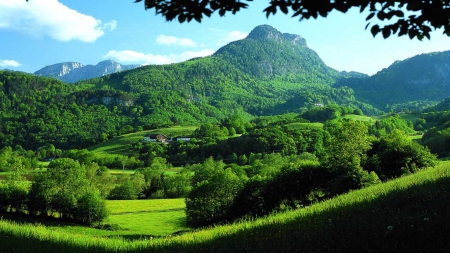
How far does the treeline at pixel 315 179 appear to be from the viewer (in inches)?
1505

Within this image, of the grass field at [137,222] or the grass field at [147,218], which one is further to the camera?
the grass field at [147,218]

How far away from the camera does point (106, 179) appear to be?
91.4 metres

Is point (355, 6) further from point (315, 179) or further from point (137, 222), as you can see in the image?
point (137, 222)

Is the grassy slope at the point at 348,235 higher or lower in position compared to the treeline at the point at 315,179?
higher

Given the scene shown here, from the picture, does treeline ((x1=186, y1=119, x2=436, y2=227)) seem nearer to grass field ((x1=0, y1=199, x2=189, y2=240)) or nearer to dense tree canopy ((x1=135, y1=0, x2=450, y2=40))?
grass field ((x1=0, y1=199, x2=189, y2=240))

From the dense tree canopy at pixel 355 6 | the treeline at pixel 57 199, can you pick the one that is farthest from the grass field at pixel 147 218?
the dense tree canopy at pixel 355 6

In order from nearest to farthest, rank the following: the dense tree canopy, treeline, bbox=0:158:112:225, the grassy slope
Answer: the dense tree canopy → the grassy slope → treeline, bbox=0:158:112:225

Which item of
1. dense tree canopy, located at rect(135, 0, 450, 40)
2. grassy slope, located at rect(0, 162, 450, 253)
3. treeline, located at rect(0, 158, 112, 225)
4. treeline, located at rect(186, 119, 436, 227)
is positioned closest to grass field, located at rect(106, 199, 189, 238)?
treeline, located at rect(0, 158, 112, 225)

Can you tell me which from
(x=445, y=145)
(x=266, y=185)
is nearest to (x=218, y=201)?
(x=266, y=185)

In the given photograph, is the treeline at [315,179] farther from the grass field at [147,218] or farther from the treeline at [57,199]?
the treeline at [57,199]

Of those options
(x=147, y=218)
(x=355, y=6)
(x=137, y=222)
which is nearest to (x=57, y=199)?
(x=137, y=222)

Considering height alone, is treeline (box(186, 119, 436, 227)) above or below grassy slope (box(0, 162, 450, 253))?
below

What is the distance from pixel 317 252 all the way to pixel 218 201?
43.8 meters

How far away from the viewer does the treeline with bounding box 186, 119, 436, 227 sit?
3822 cm
